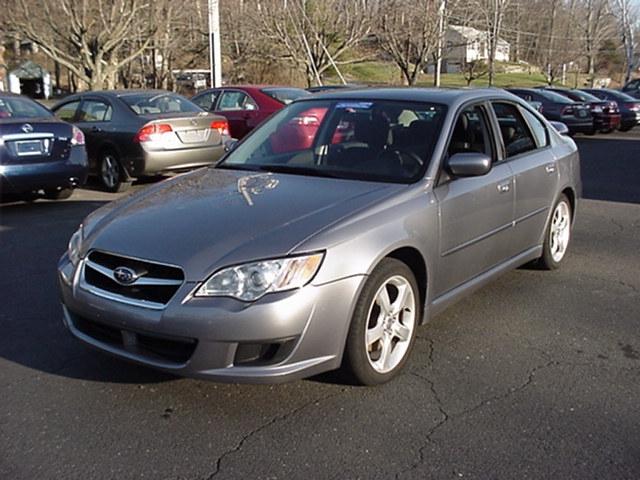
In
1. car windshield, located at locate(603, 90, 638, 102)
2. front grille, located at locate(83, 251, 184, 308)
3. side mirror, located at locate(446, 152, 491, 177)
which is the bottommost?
front grille, located at locate(83, 251, 184, 308)

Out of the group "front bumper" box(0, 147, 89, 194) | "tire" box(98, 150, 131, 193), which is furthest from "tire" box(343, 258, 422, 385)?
"tire" box(98, 150, 131, 193)

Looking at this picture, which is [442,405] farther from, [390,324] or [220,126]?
[220,126]

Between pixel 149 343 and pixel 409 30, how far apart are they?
24.9 metres

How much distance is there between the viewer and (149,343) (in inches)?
131

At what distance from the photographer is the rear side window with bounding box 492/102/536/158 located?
4988mm

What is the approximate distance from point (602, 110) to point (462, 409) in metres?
19.6

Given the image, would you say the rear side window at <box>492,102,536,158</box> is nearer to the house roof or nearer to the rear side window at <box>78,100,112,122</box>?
the rear side window at <box>78,100,112,122</box>

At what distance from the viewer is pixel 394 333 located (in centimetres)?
375

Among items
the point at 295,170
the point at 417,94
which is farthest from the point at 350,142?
the point at 417,94

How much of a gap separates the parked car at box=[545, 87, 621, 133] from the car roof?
17119mm

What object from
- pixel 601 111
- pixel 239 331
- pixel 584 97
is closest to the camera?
pixel 239 331

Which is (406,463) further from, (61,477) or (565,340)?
(565,340)

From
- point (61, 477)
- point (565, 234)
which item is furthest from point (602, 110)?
point (61, 477)

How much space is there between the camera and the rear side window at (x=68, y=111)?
10766mm
